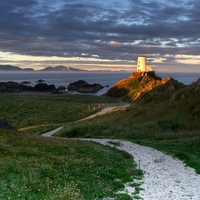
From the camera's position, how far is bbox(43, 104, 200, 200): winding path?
47.1 ft

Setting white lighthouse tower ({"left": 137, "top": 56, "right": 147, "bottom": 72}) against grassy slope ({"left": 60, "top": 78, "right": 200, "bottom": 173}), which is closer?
grassy slope ({"left": 60, "top": 78, "right": 200, "bottom": 173})

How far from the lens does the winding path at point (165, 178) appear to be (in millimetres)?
14344

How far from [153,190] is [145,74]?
125500mm

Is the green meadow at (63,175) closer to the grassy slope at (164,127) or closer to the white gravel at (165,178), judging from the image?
the white gravel at (165,178)

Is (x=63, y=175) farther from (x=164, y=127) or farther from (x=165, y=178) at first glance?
(x=164, y=127)

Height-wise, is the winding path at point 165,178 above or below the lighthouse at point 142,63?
below

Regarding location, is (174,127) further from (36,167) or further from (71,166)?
(36,167)

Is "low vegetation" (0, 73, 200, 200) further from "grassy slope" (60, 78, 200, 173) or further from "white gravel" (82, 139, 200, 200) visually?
"white gravel" (82, 139, 200, 200)

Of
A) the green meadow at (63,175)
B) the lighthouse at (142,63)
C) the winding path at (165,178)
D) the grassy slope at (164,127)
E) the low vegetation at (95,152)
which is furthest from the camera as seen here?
the lighthouse at (142,63)

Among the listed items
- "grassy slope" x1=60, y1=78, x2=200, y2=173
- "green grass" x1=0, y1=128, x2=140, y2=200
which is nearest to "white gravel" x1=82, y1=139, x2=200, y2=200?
"green grass" x1=0, y1=128, x2=140, y2=200

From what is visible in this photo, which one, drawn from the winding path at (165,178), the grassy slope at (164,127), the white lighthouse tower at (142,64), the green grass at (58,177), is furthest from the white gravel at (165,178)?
the white lighthouse tower at (142,64)

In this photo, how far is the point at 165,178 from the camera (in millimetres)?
17781

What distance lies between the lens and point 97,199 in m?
12.3

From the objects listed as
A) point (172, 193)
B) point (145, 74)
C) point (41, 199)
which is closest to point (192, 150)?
point (172, 193)
